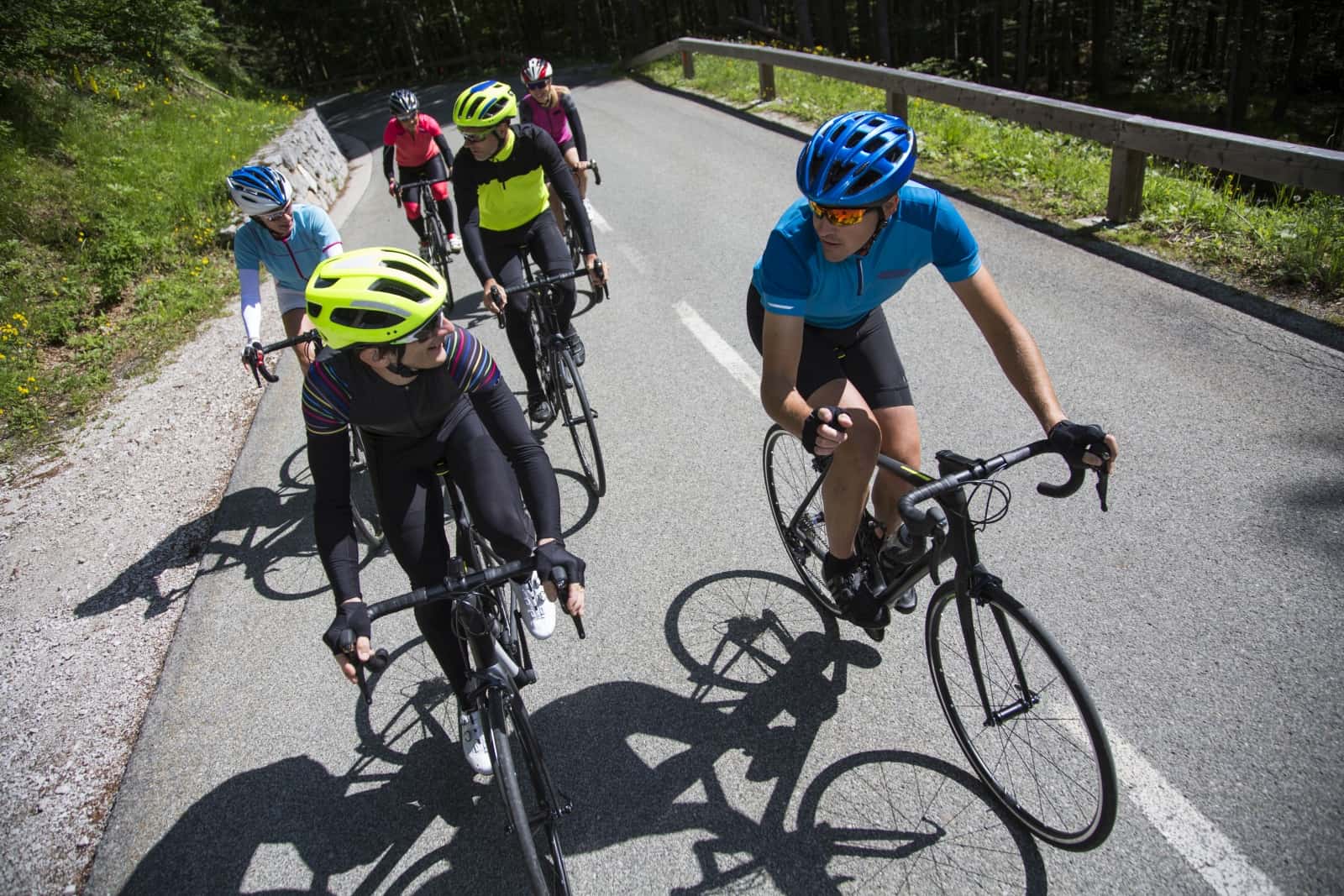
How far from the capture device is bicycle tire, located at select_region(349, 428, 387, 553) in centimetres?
535

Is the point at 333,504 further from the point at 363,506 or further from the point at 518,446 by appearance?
the point at 363,506

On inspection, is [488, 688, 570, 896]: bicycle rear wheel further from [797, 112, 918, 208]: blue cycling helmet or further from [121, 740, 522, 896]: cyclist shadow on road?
[797, 112, 918, 208]: blue cycling helmet

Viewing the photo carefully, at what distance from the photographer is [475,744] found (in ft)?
11.0

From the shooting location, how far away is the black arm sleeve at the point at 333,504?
9.48 ft

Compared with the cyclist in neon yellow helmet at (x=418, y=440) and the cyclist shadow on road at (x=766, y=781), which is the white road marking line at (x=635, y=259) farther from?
the cyclist in neon yellow helmet at (x=418, y=440)

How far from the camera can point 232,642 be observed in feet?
15.6

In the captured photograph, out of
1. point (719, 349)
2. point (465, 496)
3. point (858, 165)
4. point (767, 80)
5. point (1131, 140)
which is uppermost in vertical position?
point (858, 165)

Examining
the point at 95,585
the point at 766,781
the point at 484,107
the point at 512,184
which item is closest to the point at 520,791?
the point at 766,781

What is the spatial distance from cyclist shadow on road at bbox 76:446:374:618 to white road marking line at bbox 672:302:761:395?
10.3 ft

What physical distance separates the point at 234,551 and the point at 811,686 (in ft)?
13.9

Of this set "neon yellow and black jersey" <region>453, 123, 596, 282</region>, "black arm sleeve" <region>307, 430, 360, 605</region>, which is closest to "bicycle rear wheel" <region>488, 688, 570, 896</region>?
"black arm sleeve" <region>307, 430, 360, 605</region>

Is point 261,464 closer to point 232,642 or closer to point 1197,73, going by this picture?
point 232,642

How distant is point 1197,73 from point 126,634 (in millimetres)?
42749

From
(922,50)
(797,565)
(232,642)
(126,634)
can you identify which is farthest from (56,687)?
(922,50)
